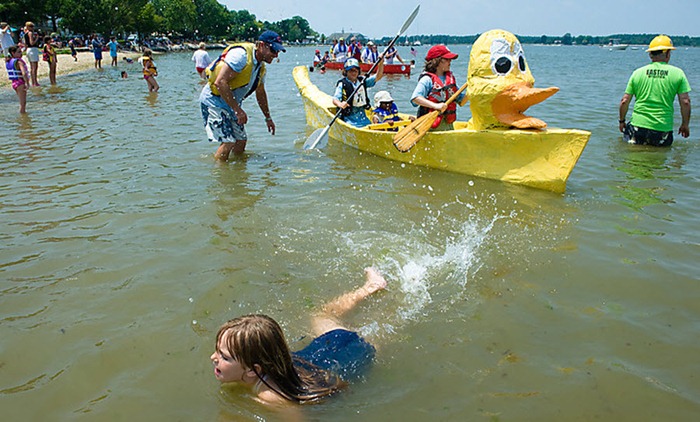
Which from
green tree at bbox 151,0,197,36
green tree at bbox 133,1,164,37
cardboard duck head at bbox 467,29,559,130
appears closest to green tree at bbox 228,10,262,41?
green tree at bbox 151,0,197,36

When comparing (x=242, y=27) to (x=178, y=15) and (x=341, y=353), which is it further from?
(x=341, y=353)

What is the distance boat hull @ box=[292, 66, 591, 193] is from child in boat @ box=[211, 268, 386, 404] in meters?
3.73

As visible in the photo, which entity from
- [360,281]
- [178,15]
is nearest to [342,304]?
[360,281]

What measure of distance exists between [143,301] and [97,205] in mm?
2292

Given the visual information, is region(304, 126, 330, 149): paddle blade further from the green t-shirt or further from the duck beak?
the green t-shirt

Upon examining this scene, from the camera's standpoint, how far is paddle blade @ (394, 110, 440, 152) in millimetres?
6410

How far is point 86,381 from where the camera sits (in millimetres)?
2730

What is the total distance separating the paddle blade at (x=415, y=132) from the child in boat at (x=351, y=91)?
1.88 m

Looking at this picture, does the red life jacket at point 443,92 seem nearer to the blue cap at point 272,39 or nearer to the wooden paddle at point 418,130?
the wooden paddle at point 418,130

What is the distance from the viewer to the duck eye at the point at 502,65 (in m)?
5.87

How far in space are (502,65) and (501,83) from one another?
0.22m

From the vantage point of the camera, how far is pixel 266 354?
2.40 m

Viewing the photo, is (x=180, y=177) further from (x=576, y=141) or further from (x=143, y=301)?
(x=576, y=141)

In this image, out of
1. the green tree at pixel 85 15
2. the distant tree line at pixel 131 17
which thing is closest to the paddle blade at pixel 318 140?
the distant tree line at pixel 131 17
